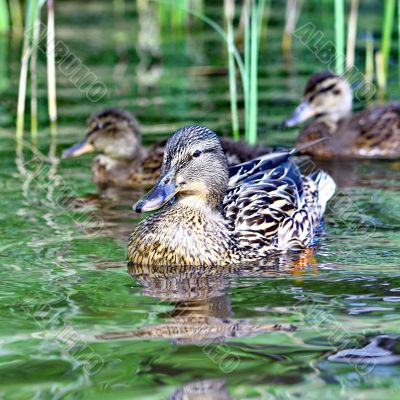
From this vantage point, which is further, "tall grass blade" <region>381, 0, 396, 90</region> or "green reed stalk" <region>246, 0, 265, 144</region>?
"tall grass blade" <region>381, 0, 396, 90</region>

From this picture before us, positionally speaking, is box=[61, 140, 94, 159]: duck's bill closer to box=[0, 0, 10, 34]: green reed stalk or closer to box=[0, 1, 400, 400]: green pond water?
box=[0, 1, 400, 400]: green pond water

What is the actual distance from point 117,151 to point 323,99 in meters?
2.26

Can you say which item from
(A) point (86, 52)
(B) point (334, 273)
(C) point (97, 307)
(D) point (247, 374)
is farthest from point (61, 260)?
(A) point (86, 52)

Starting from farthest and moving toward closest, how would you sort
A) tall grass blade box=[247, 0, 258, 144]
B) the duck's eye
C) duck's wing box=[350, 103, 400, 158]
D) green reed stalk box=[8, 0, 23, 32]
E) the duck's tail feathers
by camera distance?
green reed stalk box=[8, 0, 23, 32] → duck's wing box=[350, 103, 400, 158] → tall grass blade box=[247, 0, 258, 144] → the duck's tail feathers → the duck's eye

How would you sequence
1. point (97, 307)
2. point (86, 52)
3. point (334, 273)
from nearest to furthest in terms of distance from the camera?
point (97, 307) < point (334, 273) < point (86, 52)

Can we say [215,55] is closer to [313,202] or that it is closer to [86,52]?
[86,52]

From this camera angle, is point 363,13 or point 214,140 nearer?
point 214,140

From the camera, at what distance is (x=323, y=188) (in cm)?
834

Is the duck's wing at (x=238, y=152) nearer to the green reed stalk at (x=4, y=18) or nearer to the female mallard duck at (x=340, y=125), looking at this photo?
the female mallard duck at (x=340, y=125)

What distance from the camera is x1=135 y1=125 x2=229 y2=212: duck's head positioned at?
6789mm

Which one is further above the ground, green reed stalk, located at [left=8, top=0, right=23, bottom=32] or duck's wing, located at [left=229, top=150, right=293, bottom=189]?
green reed stalk, located at [left=8, top=0, right=23, bottom=32]

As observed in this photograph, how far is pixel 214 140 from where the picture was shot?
7066mm

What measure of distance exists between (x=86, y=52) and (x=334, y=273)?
8738mm

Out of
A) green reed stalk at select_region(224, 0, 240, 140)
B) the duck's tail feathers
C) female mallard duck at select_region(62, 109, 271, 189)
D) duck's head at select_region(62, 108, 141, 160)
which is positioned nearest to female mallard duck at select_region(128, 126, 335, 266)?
the duck's tail feathers
